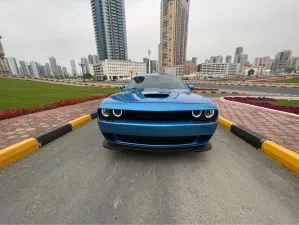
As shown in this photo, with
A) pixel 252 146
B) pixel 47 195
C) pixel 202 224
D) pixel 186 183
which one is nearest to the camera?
pixel 202 224

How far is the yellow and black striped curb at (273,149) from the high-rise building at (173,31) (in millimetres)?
84851

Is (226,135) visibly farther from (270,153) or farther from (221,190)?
(221,190)

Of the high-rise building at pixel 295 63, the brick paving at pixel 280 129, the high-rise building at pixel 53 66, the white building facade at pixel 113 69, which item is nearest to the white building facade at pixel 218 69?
the white building facade at pixel 113 69

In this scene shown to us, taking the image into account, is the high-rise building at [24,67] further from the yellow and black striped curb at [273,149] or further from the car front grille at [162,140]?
the yellow and black striped curb at [273,149]

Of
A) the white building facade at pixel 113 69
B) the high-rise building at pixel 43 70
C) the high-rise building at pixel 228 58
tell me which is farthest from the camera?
the high-rise building at pixel 228 58

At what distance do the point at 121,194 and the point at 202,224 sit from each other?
2.87ft

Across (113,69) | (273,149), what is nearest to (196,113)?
(273,149)

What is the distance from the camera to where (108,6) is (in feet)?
316

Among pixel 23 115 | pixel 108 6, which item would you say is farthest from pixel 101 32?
pixel 23 115

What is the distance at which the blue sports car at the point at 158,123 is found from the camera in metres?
2.03

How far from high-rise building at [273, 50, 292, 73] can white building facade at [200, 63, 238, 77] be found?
43632 mm

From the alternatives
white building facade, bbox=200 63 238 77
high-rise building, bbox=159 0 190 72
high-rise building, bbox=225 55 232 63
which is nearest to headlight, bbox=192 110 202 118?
high-rise building, bbox=159 0 190 72

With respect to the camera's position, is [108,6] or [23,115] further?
[108,6]

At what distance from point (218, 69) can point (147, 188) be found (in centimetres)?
11960
